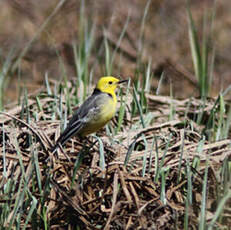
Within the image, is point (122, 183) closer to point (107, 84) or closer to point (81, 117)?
point (81, 117)

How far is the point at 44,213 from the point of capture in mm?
2688

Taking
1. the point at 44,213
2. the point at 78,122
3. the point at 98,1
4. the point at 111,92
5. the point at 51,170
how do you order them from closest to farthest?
the point at 44,213, the point at 51,170, the point at 78,122, the point at 111,92, the point at 98,1

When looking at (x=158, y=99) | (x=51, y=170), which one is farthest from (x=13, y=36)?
(x=51, y=170)

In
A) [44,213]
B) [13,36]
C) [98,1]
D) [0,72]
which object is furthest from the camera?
[98,1]

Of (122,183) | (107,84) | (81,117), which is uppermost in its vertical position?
(107,84)

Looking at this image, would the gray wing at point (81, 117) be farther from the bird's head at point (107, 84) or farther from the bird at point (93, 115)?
the bird's head at point (107, 84)

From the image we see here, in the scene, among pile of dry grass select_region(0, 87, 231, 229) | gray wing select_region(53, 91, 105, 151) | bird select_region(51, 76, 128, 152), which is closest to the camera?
pile of dry grass select_region(0, 87, 231, 229)

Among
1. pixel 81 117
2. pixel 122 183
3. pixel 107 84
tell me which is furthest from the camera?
pixel 107 84

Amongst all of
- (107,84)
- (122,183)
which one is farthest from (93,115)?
(122,183)

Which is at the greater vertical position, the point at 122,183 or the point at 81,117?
the point at 81,117

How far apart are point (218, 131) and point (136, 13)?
22.8ft

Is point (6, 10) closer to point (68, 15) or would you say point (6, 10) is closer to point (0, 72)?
A: point (68, 15)

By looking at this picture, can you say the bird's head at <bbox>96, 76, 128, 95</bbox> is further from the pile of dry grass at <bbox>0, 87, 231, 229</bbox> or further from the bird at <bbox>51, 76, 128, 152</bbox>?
the pile of dry grass at <bbox>0, 87, 231, 229</bbox>

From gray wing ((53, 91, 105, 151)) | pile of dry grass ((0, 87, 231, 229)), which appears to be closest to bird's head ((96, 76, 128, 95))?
gray wing ((53, 91, 105, 151))
